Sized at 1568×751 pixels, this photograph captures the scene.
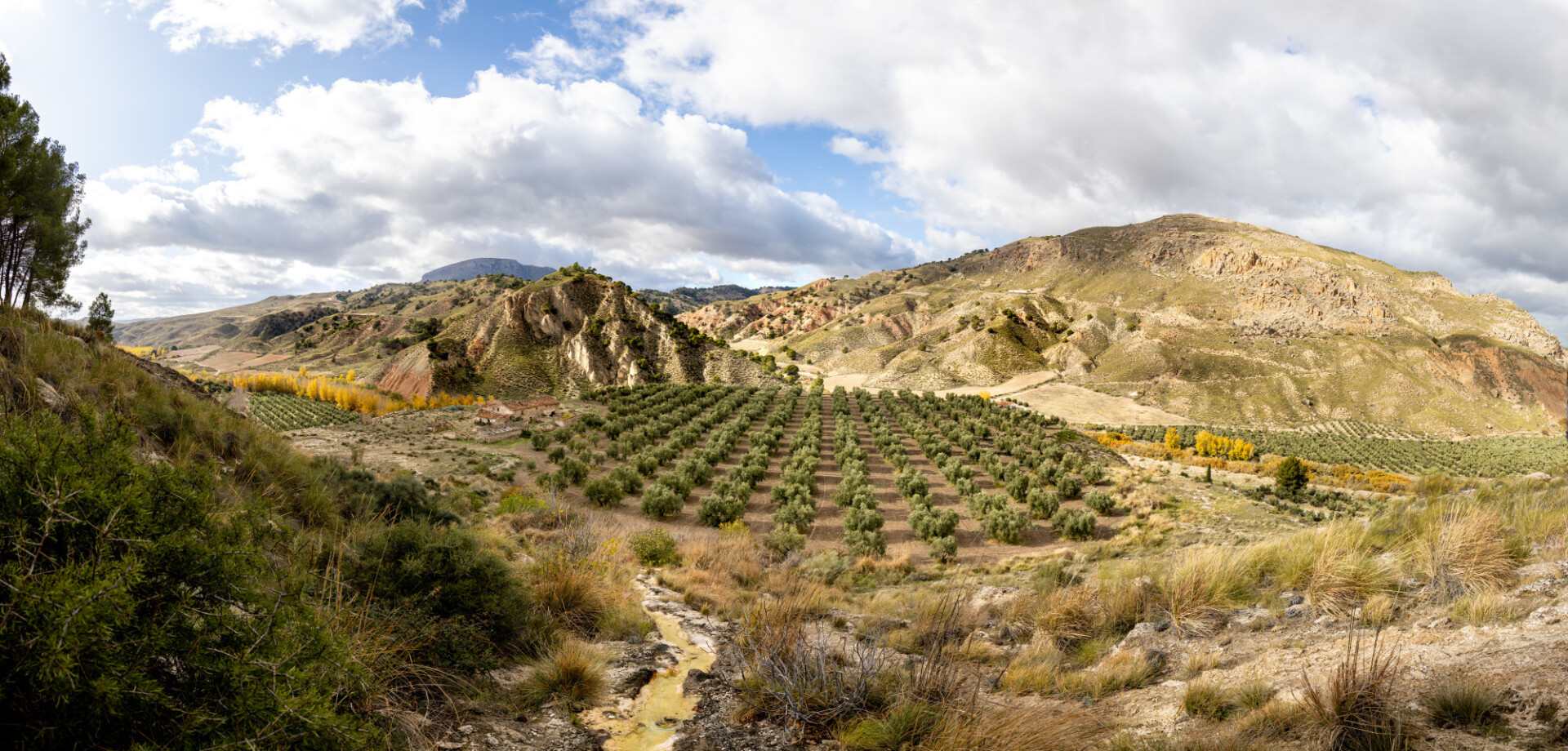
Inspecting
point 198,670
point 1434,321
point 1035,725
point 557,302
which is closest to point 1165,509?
point 1035,725

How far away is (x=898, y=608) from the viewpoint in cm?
858

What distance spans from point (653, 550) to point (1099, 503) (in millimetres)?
18172

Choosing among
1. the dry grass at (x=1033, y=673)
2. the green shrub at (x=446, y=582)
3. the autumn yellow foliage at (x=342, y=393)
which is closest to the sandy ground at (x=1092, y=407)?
the dry grass at (x=1033, y=673)

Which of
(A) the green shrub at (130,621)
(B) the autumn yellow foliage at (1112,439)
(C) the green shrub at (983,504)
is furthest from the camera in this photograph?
(B) the autumn yellow foliage at (1112,439)

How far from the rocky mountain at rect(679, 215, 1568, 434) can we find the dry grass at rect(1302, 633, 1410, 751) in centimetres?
9109

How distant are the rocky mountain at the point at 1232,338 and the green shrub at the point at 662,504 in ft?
254

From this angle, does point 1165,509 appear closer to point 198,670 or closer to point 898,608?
point 898,608

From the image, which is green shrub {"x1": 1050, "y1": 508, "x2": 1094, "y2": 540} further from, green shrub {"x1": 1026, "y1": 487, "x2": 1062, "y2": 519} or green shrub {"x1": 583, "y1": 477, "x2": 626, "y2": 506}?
green shrub {"x1": 583, "y1": 477, "x2": 626, "y2": 506}

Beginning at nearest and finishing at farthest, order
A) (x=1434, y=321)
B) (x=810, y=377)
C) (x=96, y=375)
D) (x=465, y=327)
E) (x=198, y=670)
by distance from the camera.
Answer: (x=198, y=670) → (x=96, y=375) → (x=465, y=327) → (x=810, y=377) → (x=1434, y=321)

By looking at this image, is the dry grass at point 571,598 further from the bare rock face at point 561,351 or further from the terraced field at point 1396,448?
the bare rock face at point 561,351

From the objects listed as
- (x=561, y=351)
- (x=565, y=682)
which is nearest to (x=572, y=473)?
(x=565, y=682)

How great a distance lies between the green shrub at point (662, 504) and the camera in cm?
1952

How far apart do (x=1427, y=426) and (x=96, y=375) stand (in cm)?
12617

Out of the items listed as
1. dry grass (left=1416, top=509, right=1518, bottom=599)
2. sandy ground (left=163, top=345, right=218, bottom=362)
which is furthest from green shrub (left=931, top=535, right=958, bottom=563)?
sandy ground (left=163, top=345, right=218, bottom=362)
